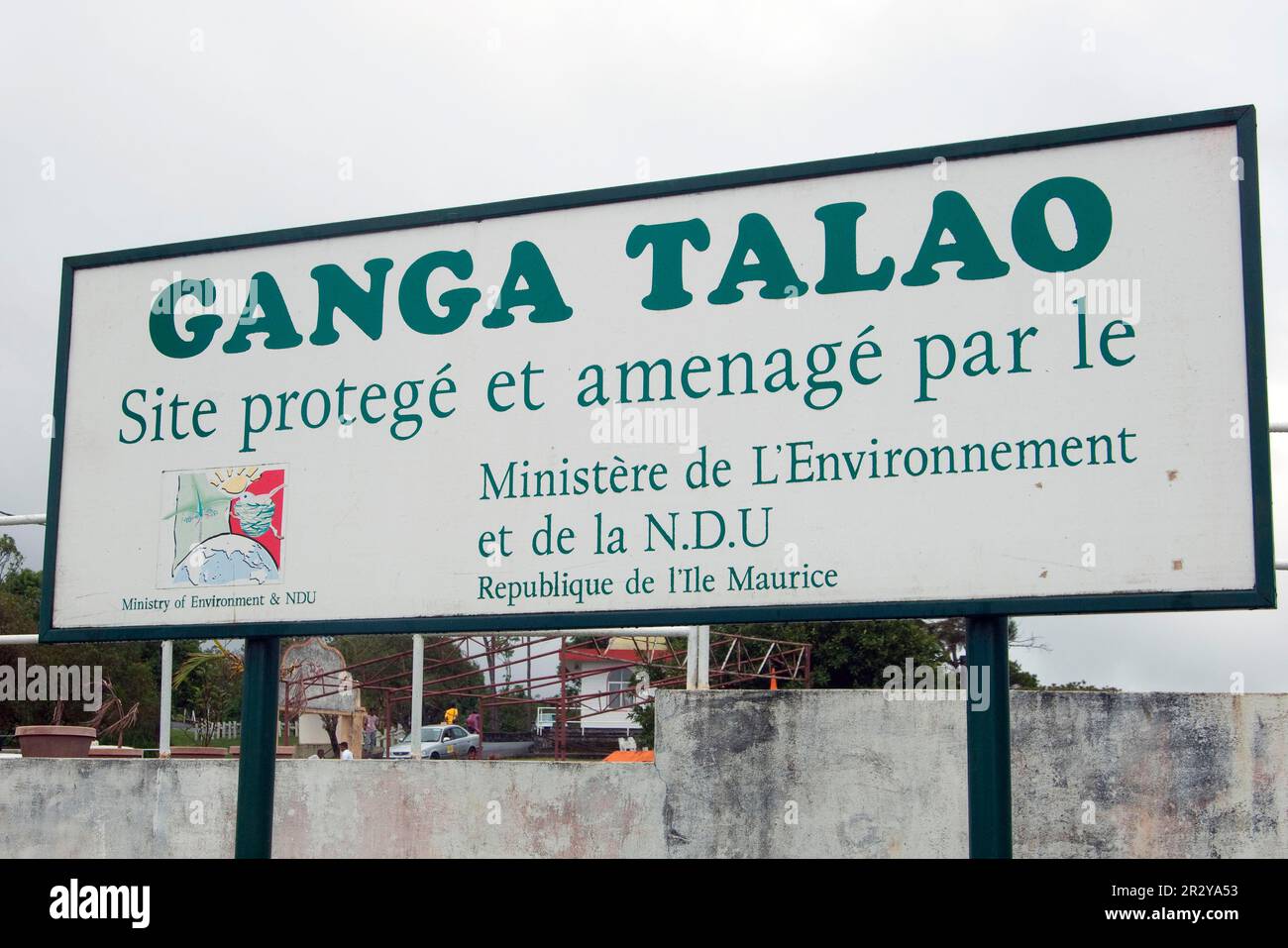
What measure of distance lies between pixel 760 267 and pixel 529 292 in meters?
1.09

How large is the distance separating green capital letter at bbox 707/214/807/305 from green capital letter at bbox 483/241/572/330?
29.1 inches

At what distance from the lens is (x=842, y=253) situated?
5.59 meters

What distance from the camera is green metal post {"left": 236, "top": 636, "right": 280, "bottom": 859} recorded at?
6188 mm

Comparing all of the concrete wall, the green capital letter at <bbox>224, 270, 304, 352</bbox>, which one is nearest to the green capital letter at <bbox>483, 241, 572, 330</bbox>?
the green capital letter at <bbox>224, 270, 304, 352</bbox>

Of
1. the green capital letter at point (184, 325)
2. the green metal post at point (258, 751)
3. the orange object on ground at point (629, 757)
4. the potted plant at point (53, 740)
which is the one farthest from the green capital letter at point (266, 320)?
the orange object on ground at point (629, 757)

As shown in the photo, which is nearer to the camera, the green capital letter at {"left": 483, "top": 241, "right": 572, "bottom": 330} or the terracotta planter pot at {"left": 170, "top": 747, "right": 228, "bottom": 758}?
the green capital letter at {"left": 483, "top": 241, "right": 572, "bottom": 330}

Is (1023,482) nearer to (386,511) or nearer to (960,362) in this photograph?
(960,362)

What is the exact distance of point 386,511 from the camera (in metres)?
6.14

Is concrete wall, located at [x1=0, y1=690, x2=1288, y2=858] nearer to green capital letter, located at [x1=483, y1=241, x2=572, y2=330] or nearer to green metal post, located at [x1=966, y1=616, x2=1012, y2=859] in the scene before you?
green metal post, located at [x1=966, y1=616, x2=1012, y2=859]

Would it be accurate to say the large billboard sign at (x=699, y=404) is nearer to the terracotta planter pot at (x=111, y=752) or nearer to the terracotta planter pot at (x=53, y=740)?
the terracotta planter pot at (x=53, y=740)

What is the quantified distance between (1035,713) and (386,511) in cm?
298

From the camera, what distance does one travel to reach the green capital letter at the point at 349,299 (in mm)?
6367

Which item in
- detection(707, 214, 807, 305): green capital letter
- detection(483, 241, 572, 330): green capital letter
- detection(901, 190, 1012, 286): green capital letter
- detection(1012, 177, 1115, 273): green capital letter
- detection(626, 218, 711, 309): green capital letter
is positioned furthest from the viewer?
detection(483, 241, 572, 330): green capital letter
